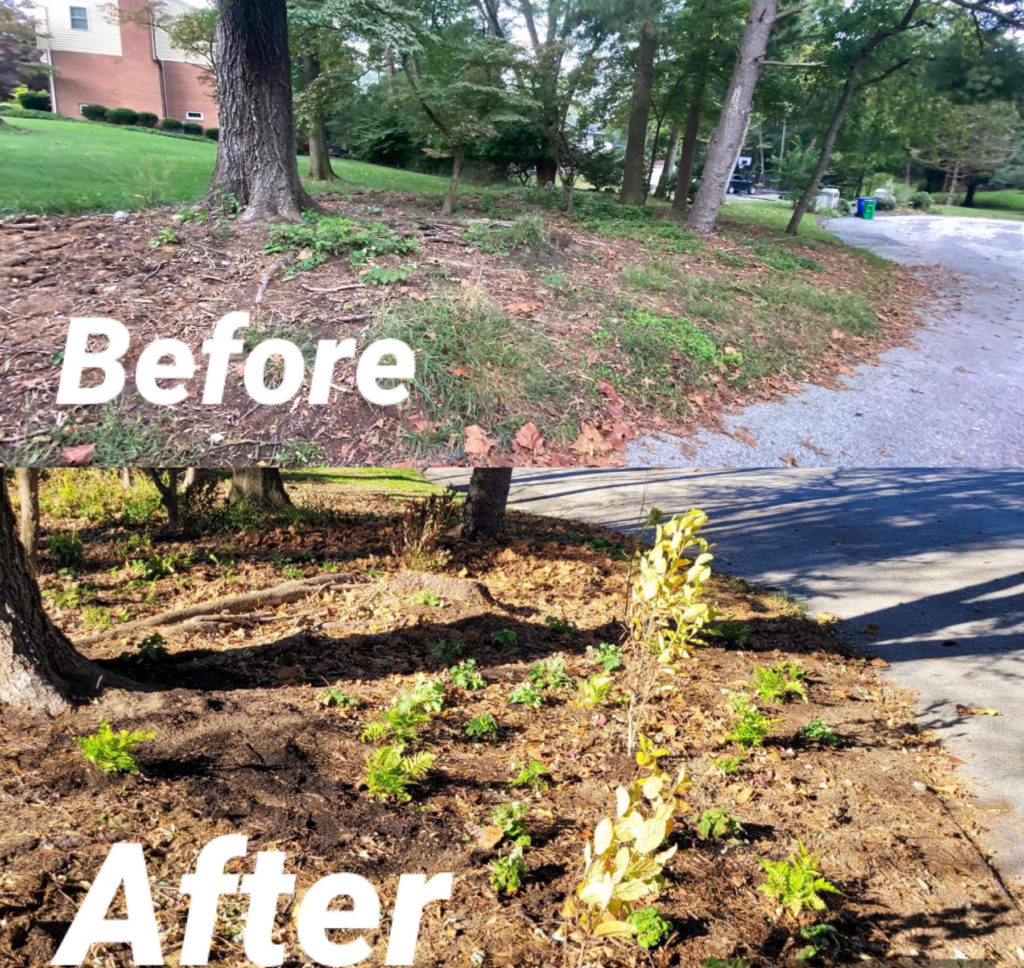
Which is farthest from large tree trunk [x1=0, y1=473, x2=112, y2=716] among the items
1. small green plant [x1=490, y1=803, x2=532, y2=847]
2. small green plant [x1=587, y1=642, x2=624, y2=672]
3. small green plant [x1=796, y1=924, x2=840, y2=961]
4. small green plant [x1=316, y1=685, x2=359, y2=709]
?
small green plant [x1=796, y1=924, x2=840, y2=961]

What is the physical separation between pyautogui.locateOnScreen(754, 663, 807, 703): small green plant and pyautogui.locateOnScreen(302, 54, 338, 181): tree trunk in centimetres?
616

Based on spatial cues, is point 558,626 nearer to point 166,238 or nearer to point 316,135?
point 166,238

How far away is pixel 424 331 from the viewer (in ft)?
13.5

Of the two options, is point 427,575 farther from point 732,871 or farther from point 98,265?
point 98,265

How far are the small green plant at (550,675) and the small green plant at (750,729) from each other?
916 mm

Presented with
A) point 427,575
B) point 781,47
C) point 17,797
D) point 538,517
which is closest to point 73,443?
point 17,797

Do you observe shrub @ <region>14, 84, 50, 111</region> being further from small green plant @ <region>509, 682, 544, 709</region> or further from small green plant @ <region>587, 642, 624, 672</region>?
small green plant @ <region>587, 642, 624, 672</region>

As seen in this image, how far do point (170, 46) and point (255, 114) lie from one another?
0.72 meters

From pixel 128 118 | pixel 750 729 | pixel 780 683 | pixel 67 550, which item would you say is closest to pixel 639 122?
pixel 128 118

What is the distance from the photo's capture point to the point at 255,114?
507 centimetres

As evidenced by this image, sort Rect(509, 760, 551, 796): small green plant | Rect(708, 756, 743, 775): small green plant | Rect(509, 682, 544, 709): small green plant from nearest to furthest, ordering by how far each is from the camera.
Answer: Rect(509, 760, 551, 796): small green plant, Rect(708, 756, 743, 775): small green plant, Rect(509, 682, 544, 709): small green plant

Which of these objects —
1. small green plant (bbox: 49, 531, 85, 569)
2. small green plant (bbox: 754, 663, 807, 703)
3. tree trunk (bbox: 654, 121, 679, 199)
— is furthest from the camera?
tree trunk (bbox: 654, 121, 679, 199)

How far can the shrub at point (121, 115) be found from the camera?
480cm

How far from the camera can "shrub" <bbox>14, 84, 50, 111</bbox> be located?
4.35 meters
